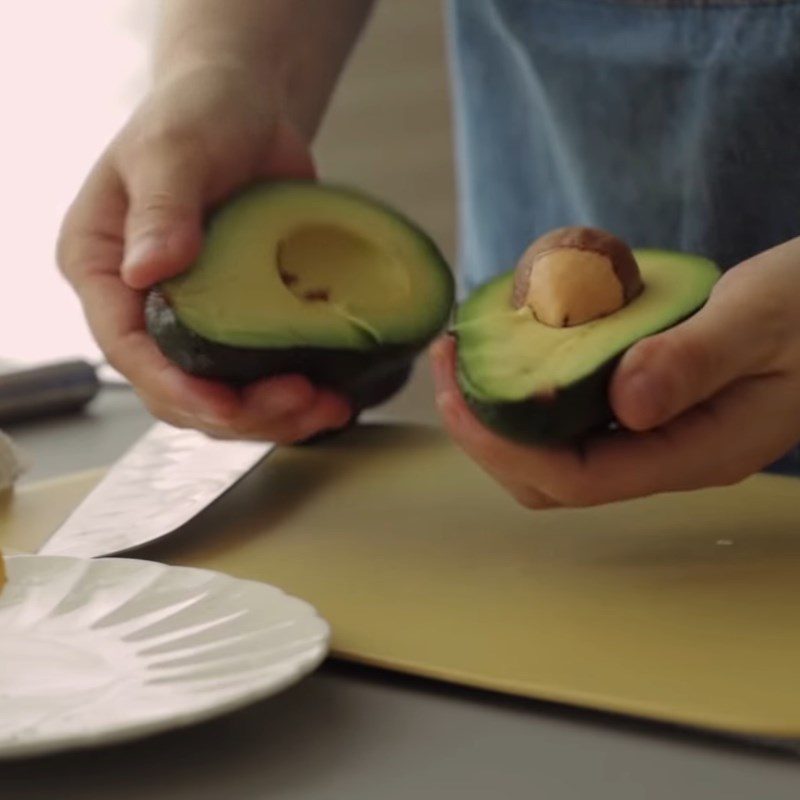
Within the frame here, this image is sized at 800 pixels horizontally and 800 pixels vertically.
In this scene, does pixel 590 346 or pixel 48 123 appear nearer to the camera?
pixel 590 346

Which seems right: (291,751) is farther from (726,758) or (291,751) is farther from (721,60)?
(721,60)

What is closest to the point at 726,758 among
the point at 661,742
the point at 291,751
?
the point at 661,742

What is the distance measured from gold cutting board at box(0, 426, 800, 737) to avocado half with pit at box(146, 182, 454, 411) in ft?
0.26

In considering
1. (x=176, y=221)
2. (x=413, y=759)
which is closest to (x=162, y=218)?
(x=176, y=221)

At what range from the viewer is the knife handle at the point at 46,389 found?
1.05m

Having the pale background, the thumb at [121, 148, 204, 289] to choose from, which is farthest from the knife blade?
the pale background

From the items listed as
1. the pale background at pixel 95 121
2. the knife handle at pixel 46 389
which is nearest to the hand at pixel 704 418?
the knife handle at pixel 46 389

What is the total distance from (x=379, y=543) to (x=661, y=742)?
234 millimetres

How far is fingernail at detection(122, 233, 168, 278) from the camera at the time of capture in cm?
69

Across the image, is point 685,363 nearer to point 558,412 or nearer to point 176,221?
point 558,412

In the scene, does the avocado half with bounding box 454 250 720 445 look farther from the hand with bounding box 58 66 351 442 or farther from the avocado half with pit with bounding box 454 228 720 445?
the hand with bounding box 58 66 351 442

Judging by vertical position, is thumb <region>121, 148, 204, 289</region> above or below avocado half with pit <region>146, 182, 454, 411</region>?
above

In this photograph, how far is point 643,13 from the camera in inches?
35.5

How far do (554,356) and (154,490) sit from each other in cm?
27
